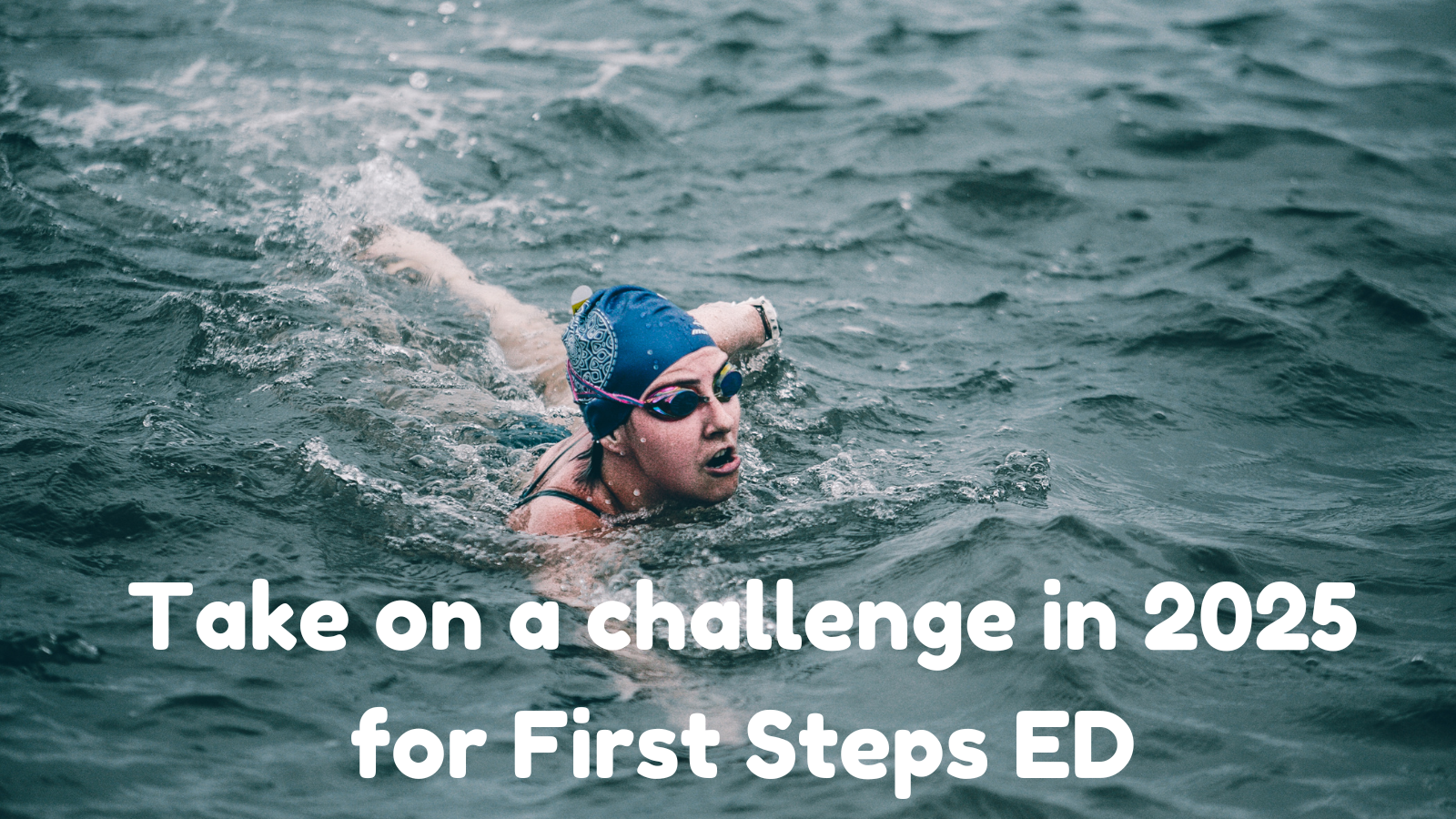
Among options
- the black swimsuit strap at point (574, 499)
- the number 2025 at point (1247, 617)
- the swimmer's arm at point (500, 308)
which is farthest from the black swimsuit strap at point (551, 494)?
the number 2025 at point (1247, 617)

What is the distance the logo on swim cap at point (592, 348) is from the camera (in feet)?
17.8

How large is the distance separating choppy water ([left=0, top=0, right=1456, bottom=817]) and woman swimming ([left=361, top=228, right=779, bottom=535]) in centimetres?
24

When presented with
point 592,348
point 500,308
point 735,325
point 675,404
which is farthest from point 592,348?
point 500,308

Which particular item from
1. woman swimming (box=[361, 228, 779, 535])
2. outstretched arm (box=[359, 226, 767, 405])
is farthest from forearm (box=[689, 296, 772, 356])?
woman swimming (box=[361, 228, 779, 535])

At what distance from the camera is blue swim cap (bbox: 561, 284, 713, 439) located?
5371mm

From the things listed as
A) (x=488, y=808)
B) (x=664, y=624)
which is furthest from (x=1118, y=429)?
(x=488, y=808)

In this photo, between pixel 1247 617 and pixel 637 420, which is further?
pixel 637 420

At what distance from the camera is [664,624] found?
16.8 ft

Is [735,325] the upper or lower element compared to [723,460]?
upper

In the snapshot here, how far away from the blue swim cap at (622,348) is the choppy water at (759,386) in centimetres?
68

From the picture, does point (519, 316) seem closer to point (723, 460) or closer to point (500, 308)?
point (500, 308)

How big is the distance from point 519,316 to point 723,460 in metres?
2.92

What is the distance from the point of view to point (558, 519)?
5.51 metres

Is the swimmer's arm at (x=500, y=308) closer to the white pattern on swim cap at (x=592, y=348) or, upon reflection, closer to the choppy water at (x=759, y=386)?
the choppy water at (x=759, y=386)
